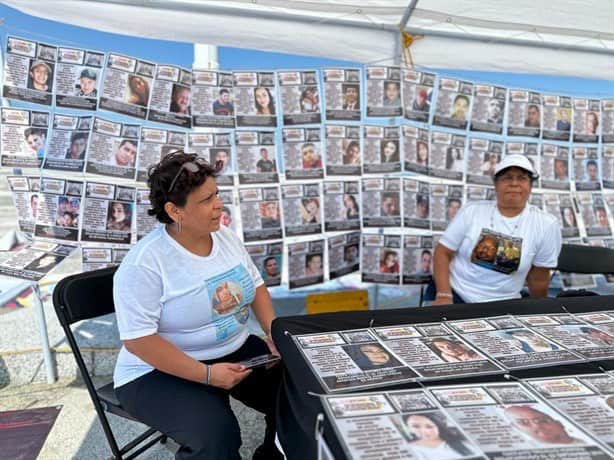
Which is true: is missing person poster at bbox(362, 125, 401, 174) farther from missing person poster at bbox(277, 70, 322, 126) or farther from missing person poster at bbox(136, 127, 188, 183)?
missing person poster at bbox(136, 127, 188, 183)

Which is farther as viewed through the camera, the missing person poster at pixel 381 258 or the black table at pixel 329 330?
the missing person poster at pixel 381 258

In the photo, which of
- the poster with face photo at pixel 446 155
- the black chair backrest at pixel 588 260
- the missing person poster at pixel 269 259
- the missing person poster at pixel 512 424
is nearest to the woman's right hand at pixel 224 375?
the missing person poster at pixel 512 424

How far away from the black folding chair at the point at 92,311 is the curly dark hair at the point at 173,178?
439mm

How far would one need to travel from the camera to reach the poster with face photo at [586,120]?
261cm

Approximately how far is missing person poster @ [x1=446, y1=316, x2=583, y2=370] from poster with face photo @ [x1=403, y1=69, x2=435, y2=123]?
4.85 feet

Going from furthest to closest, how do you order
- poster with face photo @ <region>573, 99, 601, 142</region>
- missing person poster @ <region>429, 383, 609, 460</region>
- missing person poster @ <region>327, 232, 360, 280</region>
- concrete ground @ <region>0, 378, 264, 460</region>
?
1. poster with face photo @ <region>573, 99, 601, 142</region>
2. missing person poster @ <region>327, 232, 360, 280</region>
3. concrete ground @ <region>0, 378, 264, 460</region>
4. missing person poster @ <region>429, 383, 609, 460</region>

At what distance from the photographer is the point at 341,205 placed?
7.77 ft

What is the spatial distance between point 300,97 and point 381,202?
78 centimetres

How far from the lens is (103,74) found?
77.8 inches

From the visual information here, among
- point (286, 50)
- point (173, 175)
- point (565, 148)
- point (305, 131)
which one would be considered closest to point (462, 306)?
point (173, 175)

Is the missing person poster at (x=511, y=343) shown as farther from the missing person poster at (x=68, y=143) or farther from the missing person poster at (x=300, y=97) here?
the missing person poster at (x=68, y=143)

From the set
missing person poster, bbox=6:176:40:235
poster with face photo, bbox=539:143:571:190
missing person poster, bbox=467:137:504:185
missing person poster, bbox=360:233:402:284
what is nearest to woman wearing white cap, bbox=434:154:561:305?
missing person poster, bbox=360:233:402:284

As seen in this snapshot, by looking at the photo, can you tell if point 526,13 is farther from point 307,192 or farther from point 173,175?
point 173,175

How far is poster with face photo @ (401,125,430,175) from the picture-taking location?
7.86ft
